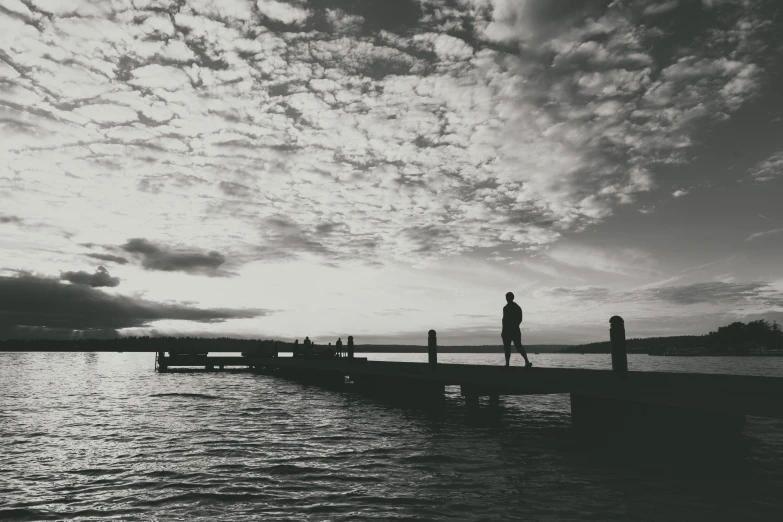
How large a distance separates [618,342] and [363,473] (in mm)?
6918

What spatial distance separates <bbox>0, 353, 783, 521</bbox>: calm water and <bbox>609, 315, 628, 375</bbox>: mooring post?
2266 mm

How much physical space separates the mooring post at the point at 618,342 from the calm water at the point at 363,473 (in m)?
2.27

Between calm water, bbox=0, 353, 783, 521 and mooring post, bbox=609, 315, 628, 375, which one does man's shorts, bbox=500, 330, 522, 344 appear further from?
mooring post, bbox=609, 315, 628, 375

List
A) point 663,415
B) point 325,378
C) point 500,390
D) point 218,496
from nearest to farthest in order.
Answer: point 218,496 < point 663,415 < point 500,390 < point 325,378

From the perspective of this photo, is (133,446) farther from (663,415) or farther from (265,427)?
(663,415)

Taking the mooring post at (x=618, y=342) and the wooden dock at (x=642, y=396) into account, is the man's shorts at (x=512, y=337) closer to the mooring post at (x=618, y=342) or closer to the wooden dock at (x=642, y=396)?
the wooden dock at (x=642, y=396)

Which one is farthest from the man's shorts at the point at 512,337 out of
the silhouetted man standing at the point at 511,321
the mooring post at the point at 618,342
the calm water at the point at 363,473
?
the mooring post at the point at 618,342

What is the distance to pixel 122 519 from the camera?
6.91m

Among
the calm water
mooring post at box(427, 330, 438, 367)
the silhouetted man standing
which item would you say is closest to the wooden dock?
the calm water

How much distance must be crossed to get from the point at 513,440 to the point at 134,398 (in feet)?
71.4

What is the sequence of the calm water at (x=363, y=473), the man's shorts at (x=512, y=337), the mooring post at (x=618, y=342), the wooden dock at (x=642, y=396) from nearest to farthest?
the calm water at (x=363, y=473) → the wooden dock at (x=642, y=396) → the mooring post at (x=618, y=342) → the man's shorts at (x=512, y=337)

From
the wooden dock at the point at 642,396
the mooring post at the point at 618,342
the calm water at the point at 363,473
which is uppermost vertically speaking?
the mooring post at the point at 618,342

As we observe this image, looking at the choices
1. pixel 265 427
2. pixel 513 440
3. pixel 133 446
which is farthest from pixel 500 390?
pixel 133 446

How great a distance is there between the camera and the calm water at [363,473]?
23.4 feet
